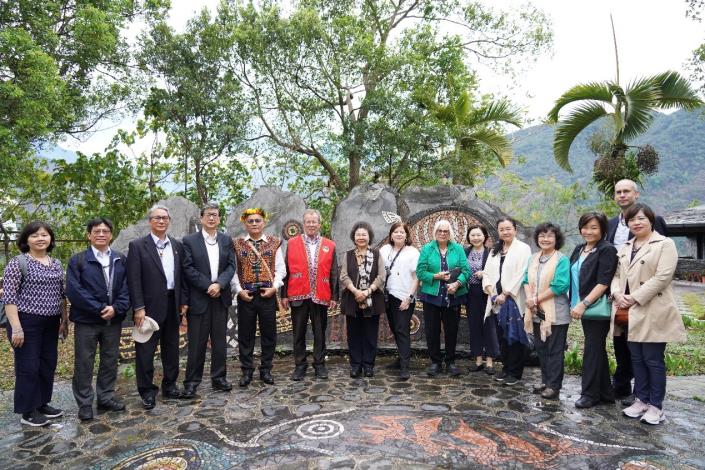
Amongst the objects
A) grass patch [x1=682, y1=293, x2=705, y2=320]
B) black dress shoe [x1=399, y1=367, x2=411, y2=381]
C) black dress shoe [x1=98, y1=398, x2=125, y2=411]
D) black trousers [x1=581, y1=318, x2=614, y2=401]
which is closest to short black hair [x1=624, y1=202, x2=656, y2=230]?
black trousers [x1=581, y1=318, x2=614, y2=401]

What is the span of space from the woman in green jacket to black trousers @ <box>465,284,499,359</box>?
128 millimetres

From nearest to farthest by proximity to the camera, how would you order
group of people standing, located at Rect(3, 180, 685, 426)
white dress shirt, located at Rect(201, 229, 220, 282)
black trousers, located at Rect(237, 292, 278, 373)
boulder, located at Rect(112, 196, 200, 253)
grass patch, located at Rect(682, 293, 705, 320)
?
group of people standing, located at Rect(3, 180, 685, 426)
white dress shirt, located at Rect(201, 229, 220, 282)
black trousers, located at Rect(237, 292, 278, 373)
boulder, located at Rect(112, 196, 200, 253)
grass patch, located at Rect(682, 293, 705, 320)

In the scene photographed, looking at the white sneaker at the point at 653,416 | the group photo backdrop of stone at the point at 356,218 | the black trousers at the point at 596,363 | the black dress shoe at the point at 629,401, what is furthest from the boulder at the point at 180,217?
the white sneaker at the point at 653,416

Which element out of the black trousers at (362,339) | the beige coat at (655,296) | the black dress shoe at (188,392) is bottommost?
the black dress shoe at (188,392)

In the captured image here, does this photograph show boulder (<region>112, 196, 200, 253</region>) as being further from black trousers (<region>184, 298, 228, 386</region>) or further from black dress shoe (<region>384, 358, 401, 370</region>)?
black dress shoe (<region>384, 358, 401, 370</region>)

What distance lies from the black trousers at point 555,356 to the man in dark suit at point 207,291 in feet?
8.96

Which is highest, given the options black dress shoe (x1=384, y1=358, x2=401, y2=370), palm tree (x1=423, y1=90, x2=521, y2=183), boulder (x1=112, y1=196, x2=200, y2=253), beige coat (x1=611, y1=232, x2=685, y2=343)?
palm tree (x1=423, y1=90, x2=521, y2=183)

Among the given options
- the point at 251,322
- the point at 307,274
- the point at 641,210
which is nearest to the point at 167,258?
the point at 251,322

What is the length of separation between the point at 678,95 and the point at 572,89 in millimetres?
1546

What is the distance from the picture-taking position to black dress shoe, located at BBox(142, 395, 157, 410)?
13.2 ft

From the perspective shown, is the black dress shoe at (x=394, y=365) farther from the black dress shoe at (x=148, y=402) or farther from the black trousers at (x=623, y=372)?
the black dress shoe at (x=148, y=402)

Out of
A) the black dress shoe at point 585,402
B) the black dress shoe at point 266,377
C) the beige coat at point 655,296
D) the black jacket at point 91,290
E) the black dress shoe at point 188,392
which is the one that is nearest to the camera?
the beige coat at point 655,296

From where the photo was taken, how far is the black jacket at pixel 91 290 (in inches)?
149

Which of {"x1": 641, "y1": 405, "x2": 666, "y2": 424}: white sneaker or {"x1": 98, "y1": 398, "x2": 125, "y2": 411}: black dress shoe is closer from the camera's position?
{"x1": 641, "y1": 405, "x2": 666, "y2": 424}: white sneaker
